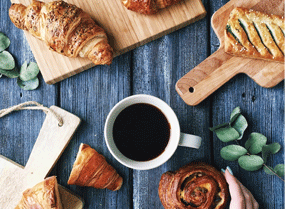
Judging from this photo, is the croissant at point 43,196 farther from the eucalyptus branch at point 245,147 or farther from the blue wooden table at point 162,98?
the eucalyptus branch at point 245,147

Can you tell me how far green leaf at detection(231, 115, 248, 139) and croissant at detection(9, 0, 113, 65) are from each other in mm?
518

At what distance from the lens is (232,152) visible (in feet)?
4.09

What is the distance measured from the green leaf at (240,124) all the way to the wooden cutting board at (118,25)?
0.40 meters

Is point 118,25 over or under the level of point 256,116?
over

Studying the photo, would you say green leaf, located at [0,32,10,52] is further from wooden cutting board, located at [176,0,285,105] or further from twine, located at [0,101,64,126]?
wooden cutting board, located at [176,0,285,105]

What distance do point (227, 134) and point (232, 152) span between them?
0.23 feet

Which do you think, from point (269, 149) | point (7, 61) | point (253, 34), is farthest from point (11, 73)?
point (269, 149)

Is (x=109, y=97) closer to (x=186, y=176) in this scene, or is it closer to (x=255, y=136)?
(x=186, y=176)

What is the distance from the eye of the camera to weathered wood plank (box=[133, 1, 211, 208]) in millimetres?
1291

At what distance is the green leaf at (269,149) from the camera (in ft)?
4.03

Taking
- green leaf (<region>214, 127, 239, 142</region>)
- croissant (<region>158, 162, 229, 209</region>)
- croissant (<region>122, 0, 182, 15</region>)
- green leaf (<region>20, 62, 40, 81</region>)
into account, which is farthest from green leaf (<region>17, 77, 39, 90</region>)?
green leaf (<region>214, 127, 239, 142</region>)

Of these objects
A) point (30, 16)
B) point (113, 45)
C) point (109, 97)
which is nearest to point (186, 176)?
point (109, 97)

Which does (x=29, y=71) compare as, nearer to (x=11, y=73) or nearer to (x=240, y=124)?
(x=11, y=73)

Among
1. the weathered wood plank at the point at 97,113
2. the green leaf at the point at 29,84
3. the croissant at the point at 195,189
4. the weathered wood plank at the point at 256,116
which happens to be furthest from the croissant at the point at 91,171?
the weathered wood plank at the point at 256,116
